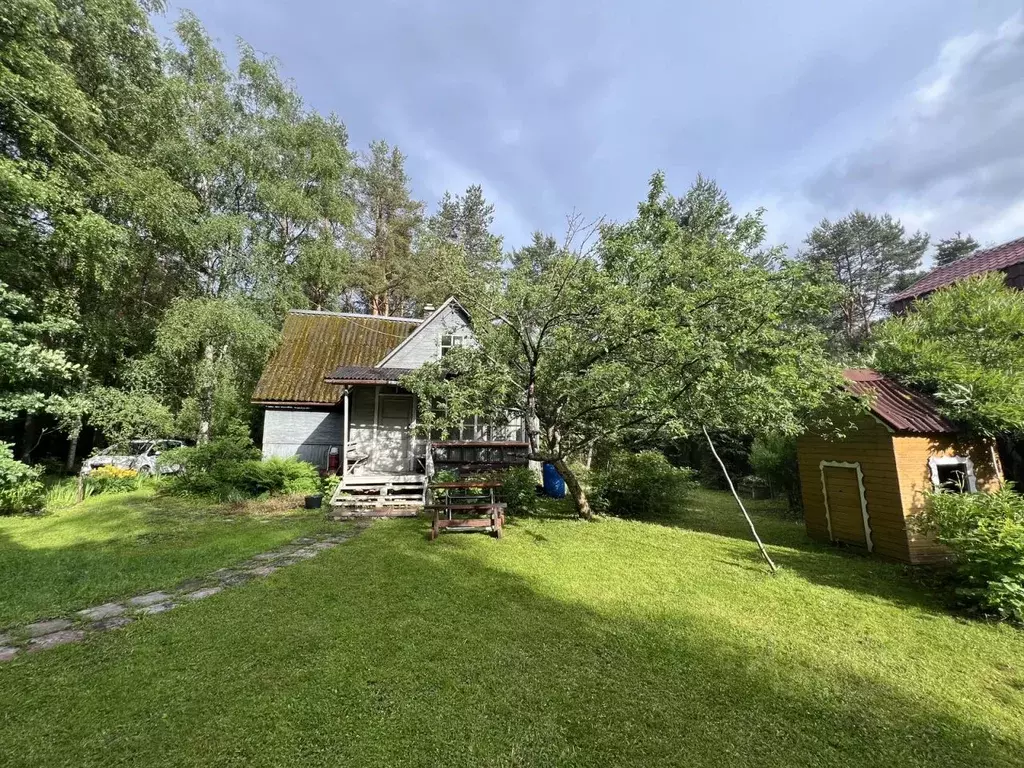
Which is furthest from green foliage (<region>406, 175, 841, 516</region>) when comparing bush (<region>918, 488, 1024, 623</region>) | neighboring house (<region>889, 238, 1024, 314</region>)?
neighboring house (<region>889, 238, 1024, 314</region>)

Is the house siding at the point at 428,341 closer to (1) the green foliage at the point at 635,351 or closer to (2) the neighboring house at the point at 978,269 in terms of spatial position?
(1) the green foliage at the point at 635,351

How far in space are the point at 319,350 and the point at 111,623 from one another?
13.8 metres

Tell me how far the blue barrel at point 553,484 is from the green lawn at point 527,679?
8219 mm

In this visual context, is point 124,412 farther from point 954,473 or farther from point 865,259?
point 865,259

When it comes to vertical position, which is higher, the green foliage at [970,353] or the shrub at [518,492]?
the green foliage at [970,353]

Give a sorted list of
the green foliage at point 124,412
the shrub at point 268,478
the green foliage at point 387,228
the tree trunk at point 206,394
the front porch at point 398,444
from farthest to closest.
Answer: the green foliage at point 387,228 < the tree trunk at point 206,394 < the green foliage at point 124,412 < the front porch at point 398,444 < the shrub at point 268,478

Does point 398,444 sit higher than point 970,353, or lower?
lower

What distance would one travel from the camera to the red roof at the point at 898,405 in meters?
7.17

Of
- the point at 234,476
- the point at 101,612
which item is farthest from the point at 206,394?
the point at 101,612

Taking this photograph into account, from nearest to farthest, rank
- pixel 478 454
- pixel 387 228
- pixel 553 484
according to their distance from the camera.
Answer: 1. pixel 478 454
2. pixel 553 484
3. pixel 387 228

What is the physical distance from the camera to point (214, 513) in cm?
1009

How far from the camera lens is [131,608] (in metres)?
4.77

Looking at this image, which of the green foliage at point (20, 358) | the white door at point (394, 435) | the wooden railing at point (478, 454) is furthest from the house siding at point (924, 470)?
the green foliage at point (20, 358)

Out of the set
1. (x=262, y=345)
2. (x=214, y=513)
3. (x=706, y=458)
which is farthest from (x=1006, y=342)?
(x=262, y=345)
